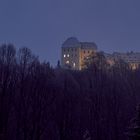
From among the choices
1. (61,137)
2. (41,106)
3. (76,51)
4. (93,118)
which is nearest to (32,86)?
(41,106)

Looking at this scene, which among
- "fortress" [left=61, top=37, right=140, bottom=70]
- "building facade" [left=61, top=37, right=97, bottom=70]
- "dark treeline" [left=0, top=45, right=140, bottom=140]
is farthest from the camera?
"building facade" [left=61, top=37, right=97, bottom=70]

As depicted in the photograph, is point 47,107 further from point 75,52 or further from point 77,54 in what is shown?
point 75,52

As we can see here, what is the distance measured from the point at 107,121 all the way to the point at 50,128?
7.59 m

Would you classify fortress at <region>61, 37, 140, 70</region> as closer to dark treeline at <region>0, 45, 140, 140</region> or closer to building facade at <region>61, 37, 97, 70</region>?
building facade at <region>61, 37, 97, 70</region>

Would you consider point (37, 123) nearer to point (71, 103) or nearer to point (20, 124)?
point (20, 124)

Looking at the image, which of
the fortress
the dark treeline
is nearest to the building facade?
the fortress

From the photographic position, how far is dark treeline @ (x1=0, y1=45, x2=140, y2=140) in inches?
1563

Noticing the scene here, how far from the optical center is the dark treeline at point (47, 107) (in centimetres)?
3969

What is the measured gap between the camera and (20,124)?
131ft

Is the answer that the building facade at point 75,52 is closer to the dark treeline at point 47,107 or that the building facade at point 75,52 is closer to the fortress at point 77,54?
the fortress at point 77,54

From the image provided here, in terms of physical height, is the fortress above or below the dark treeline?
above

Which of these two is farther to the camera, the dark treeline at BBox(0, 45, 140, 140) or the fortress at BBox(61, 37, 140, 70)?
the fortress at BBox(61, 37, 140, 70)

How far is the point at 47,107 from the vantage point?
1699 inches

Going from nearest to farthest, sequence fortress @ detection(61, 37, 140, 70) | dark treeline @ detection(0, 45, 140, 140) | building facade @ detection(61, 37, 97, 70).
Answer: dark treeline @ detection(0, 45, 140, 140) < fortress @ detection(61, 37, 140, 70) < building facade @ detection(61, 37, 97, 70)
